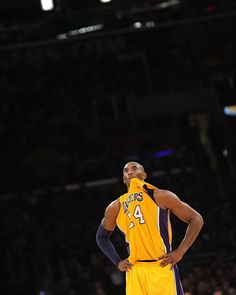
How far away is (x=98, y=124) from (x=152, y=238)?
10443mm

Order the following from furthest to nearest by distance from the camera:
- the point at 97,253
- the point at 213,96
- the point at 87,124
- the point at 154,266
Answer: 1. the point at 87,124
2. the point at 213,96
3. the point at 97,253
4. the point at 154,266

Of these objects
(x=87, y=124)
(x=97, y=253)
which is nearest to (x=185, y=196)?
(x=97, y=253)

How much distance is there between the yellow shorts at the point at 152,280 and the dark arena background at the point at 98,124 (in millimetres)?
6662

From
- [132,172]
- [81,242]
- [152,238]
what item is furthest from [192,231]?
[81,242]

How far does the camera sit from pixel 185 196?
41.7ft

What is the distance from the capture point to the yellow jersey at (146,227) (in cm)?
444

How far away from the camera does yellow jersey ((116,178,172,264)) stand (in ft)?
14.6

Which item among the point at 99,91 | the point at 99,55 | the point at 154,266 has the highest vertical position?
the point at 99,55

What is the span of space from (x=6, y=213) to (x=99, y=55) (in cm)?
517

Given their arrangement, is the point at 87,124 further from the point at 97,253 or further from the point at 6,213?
the point at 97,253

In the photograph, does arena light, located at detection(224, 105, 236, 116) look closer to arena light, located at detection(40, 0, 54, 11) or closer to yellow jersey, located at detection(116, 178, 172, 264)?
arena light, located at detection(40, 0, 54, 11)

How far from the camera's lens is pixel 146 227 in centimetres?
445

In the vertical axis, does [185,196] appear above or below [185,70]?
below

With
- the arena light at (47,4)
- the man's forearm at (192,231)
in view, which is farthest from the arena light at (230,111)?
the man's forearm at (192,231)
